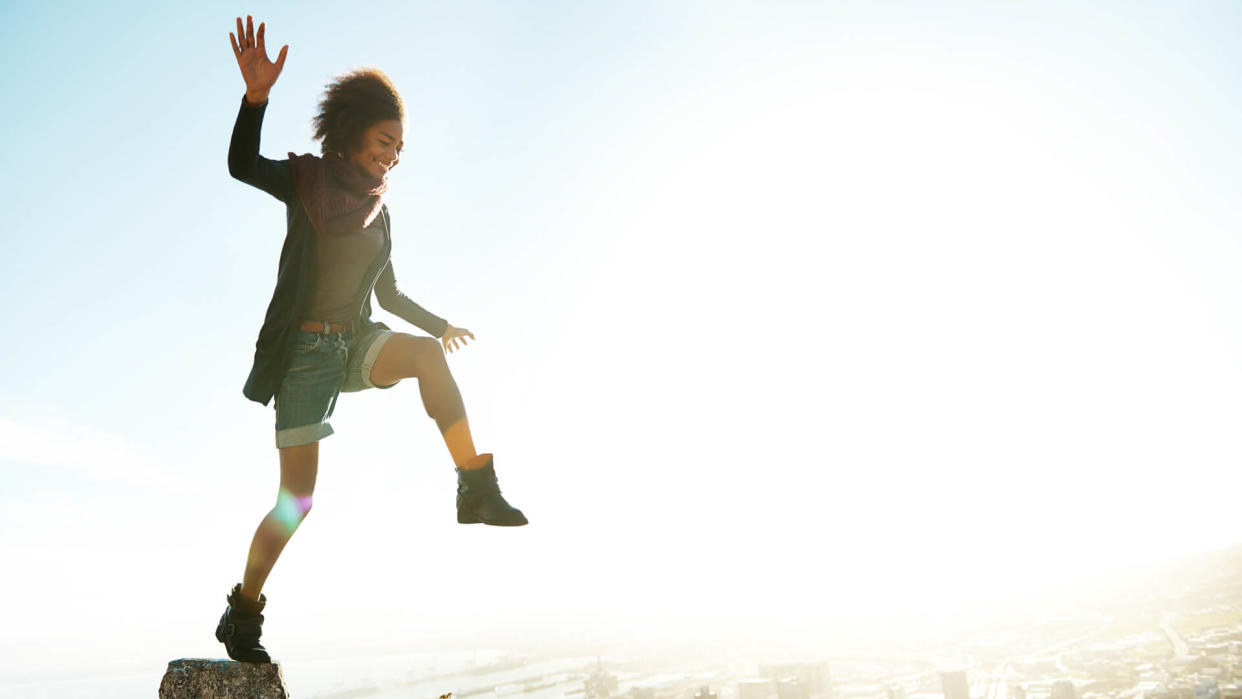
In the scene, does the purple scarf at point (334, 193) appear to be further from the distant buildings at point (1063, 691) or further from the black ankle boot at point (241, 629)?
the distant buildings at point (1063, 691)

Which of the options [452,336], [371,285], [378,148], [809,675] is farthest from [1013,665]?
[378,148]

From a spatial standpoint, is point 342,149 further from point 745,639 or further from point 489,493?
point 745,639

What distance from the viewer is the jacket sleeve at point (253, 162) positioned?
6.66 ft

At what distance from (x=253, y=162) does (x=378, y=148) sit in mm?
453

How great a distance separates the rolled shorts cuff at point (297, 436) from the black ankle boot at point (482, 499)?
0.54m

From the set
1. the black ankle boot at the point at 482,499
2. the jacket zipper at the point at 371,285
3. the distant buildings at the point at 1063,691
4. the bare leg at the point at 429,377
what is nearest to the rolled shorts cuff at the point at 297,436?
the bare leg at the point at 429,377

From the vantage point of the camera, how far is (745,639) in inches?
2122

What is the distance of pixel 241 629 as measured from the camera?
7.39 ft

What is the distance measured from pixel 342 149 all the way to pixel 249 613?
5.86 ft

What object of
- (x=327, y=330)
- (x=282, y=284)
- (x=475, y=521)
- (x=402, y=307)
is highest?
(x=402, y=307)

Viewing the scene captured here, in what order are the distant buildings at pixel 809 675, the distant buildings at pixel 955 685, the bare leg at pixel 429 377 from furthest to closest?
the distant buildings at pixel 809 675, the distant buildings at pixel 955 685, the bare leg at pixel 429 377

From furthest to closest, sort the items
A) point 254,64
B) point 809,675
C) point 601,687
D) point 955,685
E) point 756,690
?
point 601,687 < point 809,675 < point 955,685 < point 756,690 < point 254,64

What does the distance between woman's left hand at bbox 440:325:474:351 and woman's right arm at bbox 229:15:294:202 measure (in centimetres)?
96

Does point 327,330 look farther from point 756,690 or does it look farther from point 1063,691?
point 1063,691
